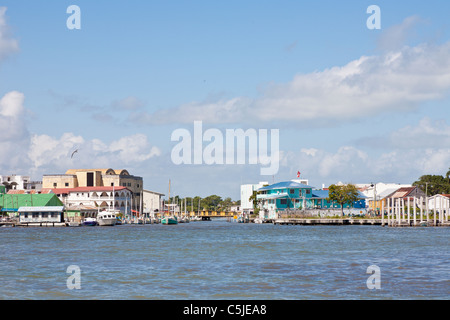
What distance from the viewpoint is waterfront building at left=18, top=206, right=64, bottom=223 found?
150 metres

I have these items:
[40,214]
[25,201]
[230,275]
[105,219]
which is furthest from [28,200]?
[230,275]

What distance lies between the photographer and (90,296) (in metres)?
29.4

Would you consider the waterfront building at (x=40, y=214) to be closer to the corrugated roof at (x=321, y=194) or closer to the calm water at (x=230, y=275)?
the corrugated roof at (x=321, y=194)

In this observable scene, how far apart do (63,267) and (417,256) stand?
28090 mm

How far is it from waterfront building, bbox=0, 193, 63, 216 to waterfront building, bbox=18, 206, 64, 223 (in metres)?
16.9

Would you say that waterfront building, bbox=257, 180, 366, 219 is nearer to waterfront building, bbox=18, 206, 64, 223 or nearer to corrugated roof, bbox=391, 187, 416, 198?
corrugated roof, bbox=391, 187, 416, 198

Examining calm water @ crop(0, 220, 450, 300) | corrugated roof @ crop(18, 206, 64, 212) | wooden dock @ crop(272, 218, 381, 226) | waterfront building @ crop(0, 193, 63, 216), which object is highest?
waterfront building @ crop(0, 193, 63, 216)

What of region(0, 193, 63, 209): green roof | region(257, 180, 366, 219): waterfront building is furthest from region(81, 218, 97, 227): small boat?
region(257, 180, 366, 219): waterfront building

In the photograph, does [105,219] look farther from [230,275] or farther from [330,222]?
[230,275]

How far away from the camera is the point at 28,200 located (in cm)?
17662

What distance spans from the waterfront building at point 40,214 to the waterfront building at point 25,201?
16.9m

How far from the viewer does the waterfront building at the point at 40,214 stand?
150m

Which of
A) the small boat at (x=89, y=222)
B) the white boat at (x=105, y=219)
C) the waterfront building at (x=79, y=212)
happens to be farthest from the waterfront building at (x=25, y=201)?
the white boat at (x=105, y=219)
